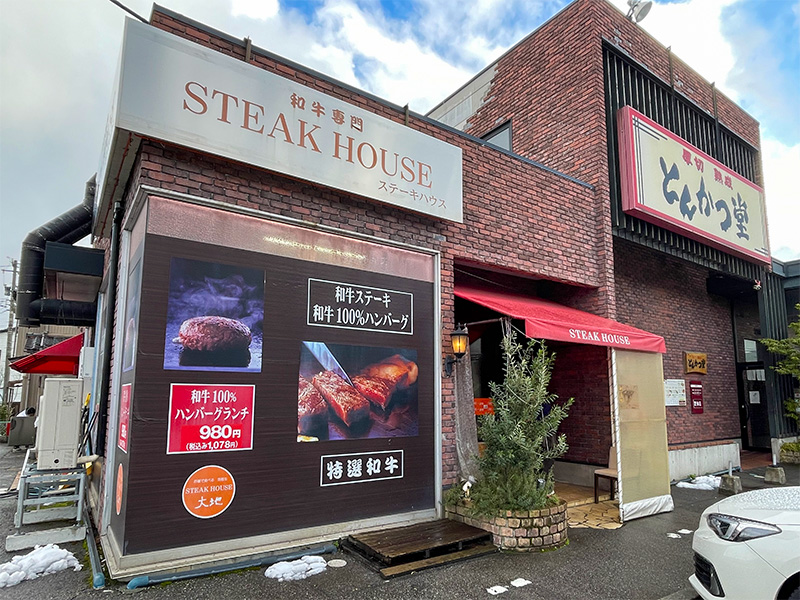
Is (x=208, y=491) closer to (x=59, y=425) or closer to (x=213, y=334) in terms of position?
(x=213, y=334)

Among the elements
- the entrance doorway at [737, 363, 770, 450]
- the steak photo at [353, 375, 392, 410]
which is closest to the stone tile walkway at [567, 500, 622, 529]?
the steak photo at [353, 375, 392, 410]

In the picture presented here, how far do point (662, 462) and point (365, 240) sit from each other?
18.6 feet

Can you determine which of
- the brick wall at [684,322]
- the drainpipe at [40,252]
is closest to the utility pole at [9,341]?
the drainpipe at [40,252]

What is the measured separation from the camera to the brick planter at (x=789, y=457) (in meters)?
12.5

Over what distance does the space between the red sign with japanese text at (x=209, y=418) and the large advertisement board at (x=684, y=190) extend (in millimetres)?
7654

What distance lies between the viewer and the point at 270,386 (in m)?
5.38

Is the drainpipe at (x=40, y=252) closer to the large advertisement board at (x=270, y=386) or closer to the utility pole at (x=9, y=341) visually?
the large advertisement board at (x=270, y=386)

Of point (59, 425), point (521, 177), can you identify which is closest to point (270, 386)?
point (59, 425)

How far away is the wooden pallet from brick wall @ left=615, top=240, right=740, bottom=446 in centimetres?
671

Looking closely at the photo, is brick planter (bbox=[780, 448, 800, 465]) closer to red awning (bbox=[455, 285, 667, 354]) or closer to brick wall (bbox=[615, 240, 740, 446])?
brick wall (bbox=[615, 240, 740, 446])

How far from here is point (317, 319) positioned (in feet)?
19.1

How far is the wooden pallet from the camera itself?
5009 mm

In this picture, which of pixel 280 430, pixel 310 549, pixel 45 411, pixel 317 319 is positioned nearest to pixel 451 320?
pixel 317 319

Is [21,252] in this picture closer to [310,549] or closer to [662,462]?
[310,549]
